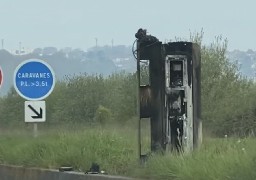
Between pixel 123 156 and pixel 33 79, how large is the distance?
5.40 metres

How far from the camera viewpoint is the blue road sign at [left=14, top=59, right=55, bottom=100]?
650 inches

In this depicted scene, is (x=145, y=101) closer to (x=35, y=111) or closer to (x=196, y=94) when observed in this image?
(x=196, y=94)

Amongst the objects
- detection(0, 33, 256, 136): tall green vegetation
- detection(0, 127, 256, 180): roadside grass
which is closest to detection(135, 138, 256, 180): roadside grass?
detection(0, 127, 256, 180): roadside grass

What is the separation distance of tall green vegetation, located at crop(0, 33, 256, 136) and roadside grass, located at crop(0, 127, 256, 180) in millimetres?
1810

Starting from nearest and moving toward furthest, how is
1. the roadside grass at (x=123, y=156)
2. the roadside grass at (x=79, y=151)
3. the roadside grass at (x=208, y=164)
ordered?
the roadside grass at (x=208, y=164) < the roadside grass at (x=123, y=156) < the roadside grass at (x=79, y=151)

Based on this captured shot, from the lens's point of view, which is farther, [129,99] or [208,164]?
[129,99]

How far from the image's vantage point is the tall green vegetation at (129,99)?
Result: 30453mm

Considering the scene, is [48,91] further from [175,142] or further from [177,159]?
[177,159]

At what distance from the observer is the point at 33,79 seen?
54.5 ft

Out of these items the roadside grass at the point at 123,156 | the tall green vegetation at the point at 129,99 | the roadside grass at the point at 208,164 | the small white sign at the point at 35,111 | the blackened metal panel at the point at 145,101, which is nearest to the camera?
the roadside grass at the point at 208,164


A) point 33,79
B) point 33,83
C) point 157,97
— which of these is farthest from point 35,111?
point 157,97

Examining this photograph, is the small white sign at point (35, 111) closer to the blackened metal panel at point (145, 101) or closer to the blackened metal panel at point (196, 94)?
the blackened metal panel at point (145, 101)

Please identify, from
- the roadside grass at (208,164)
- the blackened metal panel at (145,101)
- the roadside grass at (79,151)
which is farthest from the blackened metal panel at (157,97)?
the roadside grass at (79,151)

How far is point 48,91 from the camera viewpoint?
1678 cm
